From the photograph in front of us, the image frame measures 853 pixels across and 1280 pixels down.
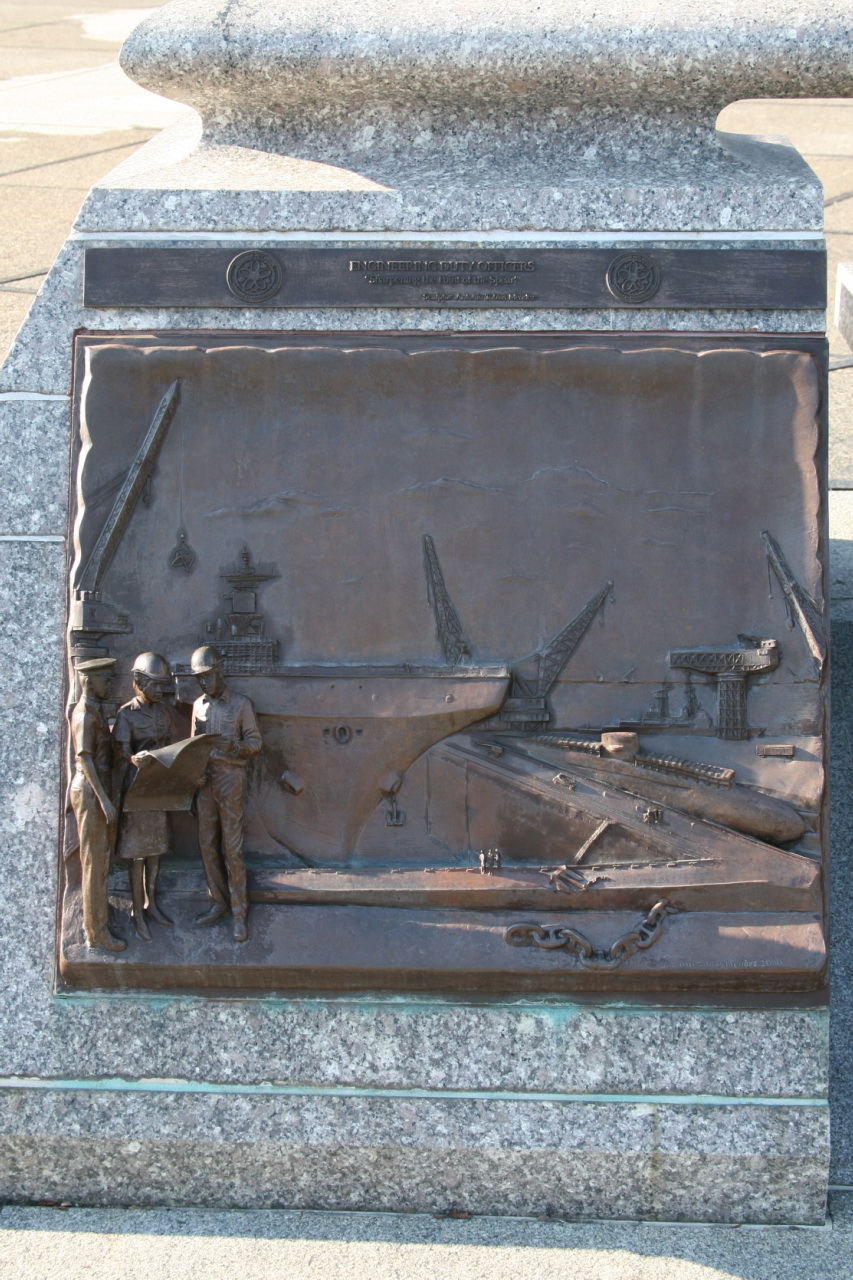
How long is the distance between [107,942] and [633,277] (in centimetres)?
284

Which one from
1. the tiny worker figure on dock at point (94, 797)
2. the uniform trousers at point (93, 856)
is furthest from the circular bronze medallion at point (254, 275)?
the uniform trousers at point (93, 856)

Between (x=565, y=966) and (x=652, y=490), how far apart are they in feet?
5.24

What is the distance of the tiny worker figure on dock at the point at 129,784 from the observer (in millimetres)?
4715

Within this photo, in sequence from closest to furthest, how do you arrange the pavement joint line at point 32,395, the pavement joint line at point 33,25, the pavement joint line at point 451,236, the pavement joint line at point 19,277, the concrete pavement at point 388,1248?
the concrete pavement at point 388,1248, the pavement joint line at point 451,236, the pavement joint line at point 32,395, the pavement joint line at point 19,277, the pavement joint line at point 33,25

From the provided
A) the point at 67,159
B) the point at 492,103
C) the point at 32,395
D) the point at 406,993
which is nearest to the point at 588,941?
the point at 406,993

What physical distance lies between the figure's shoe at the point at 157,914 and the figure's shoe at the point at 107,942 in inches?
5.0

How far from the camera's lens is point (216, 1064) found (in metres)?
4.89

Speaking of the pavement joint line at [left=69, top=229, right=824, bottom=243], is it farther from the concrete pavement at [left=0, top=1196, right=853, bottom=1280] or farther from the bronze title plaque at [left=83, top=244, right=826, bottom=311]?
the concrete pavement at [left=0, top=1196, right=853, bottom=1280]

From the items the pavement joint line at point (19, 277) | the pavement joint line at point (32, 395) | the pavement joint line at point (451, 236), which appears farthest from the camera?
the pavement joint line at point (19, 277)

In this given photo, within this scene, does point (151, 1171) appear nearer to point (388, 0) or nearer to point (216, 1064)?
point (216, 1064)

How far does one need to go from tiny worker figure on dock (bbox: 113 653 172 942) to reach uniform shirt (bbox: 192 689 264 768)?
0.43 feet

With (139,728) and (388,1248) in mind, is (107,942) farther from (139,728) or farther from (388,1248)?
(388,1248)

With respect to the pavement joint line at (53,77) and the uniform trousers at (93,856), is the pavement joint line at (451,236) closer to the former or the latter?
the uniform trousers at (93,856)

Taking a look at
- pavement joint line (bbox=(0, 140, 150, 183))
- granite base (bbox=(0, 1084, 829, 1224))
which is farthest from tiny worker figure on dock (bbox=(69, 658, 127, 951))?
pavement joint line (bbox=(0, 140, 150, 183))
